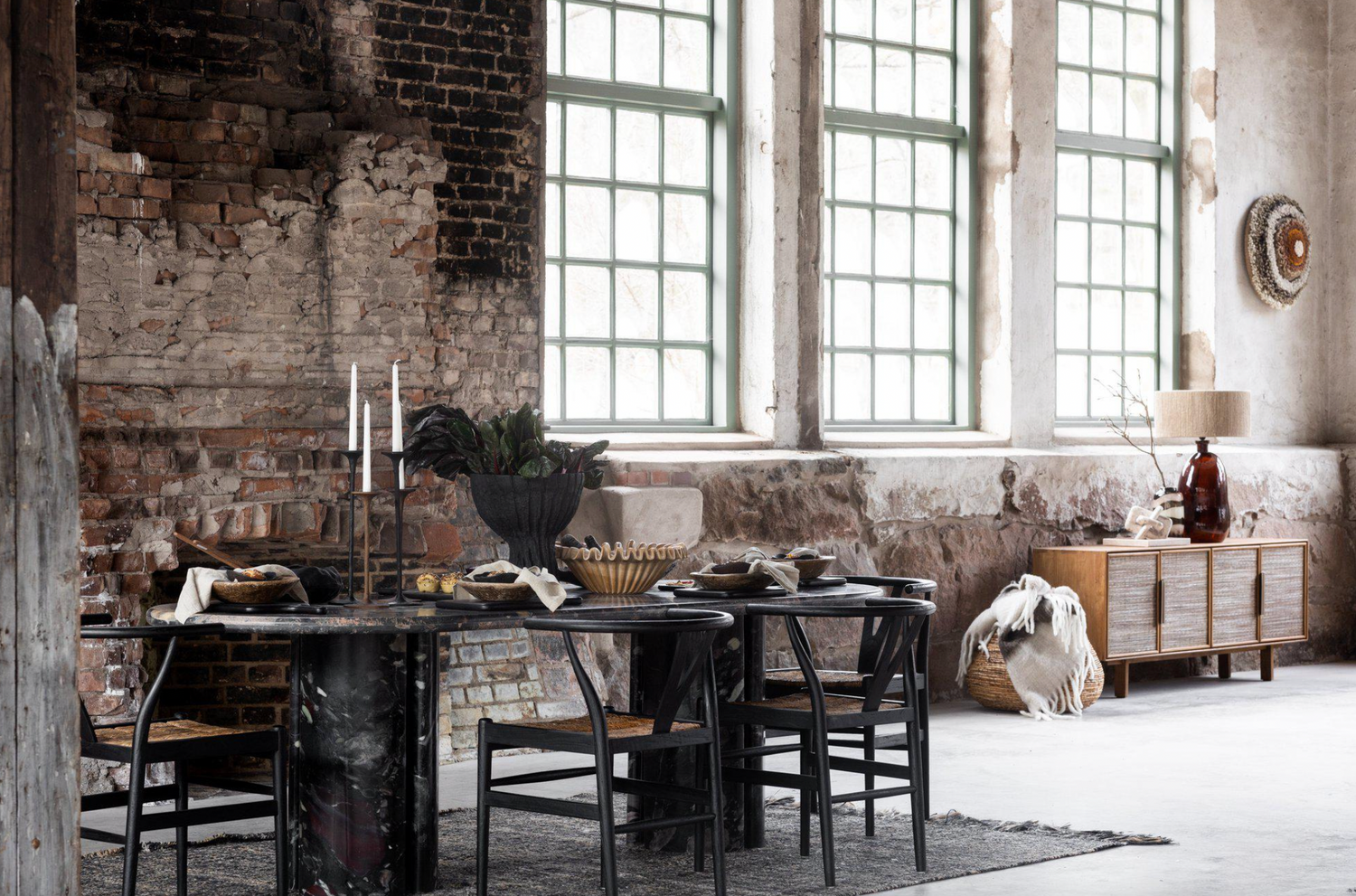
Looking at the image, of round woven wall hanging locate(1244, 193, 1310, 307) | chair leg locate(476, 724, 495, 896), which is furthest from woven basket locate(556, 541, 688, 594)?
round woven wall hanging locate(1244, 193, 1310, 307)

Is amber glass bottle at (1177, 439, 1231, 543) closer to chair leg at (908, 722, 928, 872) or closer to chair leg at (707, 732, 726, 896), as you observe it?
chair leg at (908, 722, 928, 872)

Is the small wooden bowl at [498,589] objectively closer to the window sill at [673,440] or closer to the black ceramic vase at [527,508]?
the black ceramic vase at [527,508]

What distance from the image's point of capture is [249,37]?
5.99 meters

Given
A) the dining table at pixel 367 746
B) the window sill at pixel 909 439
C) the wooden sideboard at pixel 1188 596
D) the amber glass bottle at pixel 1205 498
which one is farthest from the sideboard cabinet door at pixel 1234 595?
the dining table at pixel 367 746

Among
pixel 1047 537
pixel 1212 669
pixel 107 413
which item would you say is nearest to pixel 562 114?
pixel 107 413

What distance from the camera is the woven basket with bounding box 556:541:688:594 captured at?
4.46 meters

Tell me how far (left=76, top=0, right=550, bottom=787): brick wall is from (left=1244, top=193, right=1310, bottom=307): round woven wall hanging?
178 inches

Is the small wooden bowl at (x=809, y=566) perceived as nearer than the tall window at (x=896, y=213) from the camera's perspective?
Yes

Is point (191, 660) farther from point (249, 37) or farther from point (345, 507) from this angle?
point (249, 37)

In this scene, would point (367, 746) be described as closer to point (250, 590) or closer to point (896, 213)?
A: point (250, 590)

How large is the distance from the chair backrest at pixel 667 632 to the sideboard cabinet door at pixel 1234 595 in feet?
16.5

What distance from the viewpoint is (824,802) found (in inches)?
163

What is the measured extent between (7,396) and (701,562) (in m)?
4.68

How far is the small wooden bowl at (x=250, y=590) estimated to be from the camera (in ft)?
13.0
